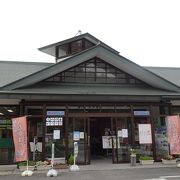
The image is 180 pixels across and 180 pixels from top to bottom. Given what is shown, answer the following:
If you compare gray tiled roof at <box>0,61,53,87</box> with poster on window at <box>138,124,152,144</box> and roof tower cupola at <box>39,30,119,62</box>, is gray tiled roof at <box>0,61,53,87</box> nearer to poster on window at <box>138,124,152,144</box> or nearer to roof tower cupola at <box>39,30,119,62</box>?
roof tower cupola at <box>39,30,119,62</box>

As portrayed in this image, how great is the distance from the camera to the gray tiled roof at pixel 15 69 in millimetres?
13848

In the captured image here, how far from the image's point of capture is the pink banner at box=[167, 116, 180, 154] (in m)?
12.3

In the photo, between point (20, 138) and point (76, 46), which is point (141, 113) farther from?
point (76, 46)

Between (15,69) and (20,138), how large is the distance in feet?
17.3

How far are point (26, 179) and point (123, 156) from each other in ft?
16.7

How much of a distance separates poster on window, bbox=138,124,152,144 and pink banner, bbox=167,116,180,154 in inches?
40.9

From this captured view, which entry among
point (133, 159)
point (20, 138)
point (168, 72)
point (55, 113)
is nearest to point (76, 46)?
point (168, 72)

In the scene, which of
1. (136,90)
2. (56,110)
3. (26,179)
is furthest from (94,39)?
(26,179)

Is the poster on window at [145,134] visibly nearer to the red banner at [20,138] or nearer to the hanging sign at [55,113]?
the hanging sign at [55,113]

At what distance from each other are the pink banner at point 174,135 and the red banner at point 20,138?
6318 mm

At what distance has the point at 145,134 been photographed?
1323cm

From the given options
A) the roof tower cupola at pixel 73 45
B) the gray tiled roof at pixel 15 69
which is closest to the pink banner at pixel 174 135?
the roof tower cupola at pixel 73 45

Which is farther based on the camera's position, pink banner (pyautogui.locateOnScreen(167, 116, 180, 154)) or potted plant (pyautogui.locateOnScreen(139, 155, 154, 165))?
potted plant (pyautogui.locateOnScreen(139, 155, 154, 165))

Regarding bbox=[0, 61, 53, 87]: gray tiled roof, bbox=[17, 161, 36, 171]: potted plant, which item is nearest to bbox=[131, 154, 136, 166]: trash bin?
bbox=[17, 161, 36, 171]: potted plant
